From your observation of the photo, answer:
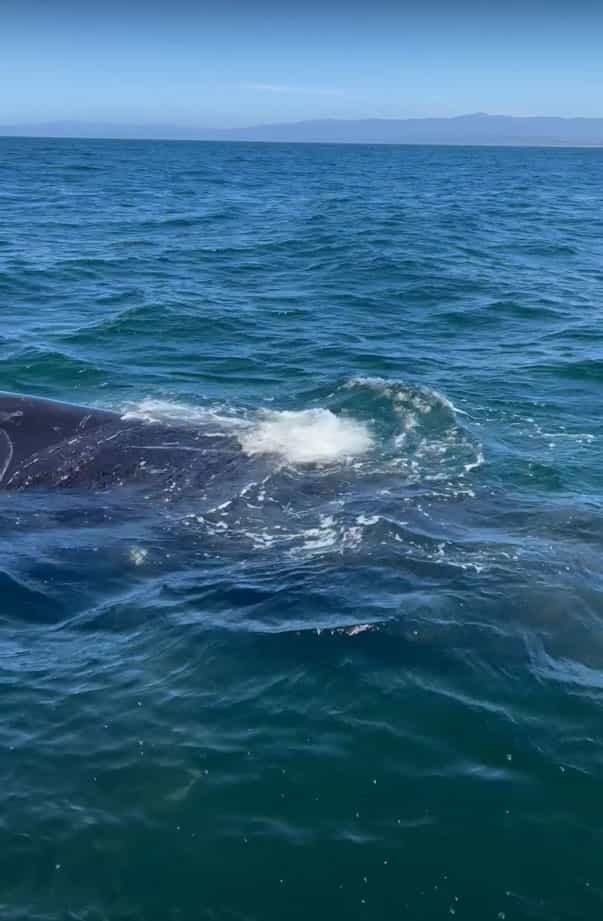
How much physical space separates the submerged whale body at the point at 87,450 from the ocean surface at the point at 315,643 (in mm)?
543

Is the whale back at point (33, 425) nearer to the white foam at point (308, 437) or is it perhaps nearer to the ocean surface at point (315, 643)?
the ocean surface at point (315, 643)

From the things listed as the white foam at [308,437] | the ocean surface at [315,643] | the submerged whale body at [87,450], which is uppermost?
the submerged whale body at [87,450]

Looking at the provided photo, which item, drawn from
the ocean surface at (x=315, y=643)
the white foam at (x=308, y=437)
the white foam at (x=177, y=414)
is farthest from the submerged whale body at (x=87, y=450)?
the white foam at (x=177, y=414)

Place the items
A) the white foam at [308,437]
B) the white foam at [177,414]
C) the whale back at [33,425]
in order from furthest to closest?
the white foam at [177,414], the white foam at [308,437], the whale back at [33,425]

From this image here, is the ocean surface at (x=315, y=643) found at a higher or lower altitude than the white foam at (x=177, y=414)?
lower

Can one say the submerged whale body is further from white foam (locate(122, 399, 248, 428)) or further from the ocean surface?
white foam (locate(122, 399, 248, 428))

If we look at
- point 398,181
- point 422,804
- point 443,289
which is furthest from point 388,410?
point 398,181

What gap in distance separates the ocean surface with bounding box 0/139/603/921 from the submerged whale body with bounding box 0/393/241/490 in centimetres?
54

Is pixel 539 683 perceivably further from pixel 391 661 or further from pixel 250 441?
pixel 250 441

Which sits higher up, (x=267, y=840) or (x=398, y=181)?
(x=398, y=181)

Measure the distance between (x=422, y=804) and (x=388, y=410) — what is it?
15572mm

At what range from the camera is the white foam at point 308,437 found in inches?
833

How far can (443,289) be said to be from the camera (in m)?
42.8

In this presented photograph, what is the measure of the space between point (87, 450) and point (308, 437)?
5.54 metres
